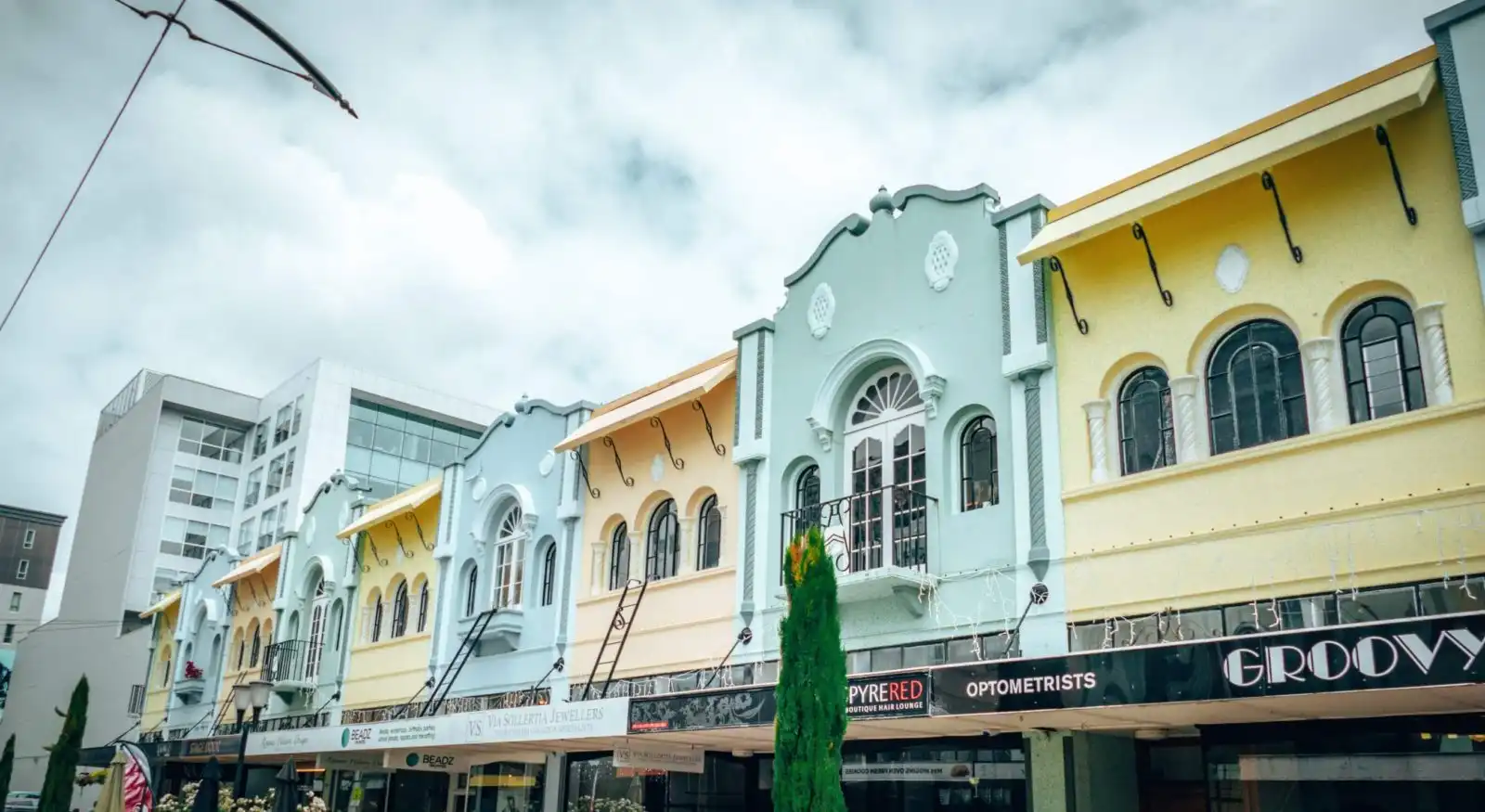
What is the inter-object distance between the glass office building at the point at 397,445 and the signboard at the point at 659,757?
30.4m

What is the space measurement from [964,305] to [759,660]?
5.22m

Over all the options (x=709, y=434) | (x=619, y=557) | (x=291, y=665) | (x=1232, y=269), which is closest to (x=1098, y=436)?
(x=1232, y=269)

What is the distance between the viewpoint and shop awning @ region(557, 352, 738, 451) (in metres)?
18.5

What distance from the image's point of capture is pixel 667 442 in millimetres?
19578

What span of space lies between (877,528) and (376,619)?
1465 centimetres

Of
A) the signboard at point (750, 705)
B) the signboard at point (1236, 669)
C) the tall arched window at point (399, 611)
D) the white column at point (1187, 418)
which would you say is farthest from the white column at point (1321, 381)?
the tall arched window at point (399, 611)

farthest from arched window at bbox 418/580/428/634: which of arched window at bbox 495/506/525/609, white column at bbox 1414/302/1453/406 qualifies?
white column at bbox 1414/302/1453/406

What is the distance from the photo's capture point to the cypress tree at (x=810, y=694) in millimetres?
11000

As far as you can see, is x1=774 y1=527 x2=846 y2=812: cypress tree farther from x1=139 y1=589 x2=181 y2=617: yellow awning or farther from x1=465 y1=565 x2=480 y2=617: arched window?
x1=139 y1=589 x2=181 y2=617: yellow awning

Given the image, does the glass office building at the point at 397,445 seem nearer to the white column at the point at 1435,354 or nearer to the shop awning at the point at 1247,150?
the shop awning at the point at 1247,150

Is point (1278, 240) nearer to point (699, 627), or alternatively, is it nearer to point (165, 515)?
point (699, 627)

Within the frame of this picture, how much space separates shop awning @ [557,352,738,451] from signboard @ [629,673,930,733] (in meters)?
4.64

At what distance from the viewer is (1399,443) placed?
11.3 metres

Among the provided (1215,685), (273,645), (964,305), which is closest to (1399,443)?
(1215,685)
